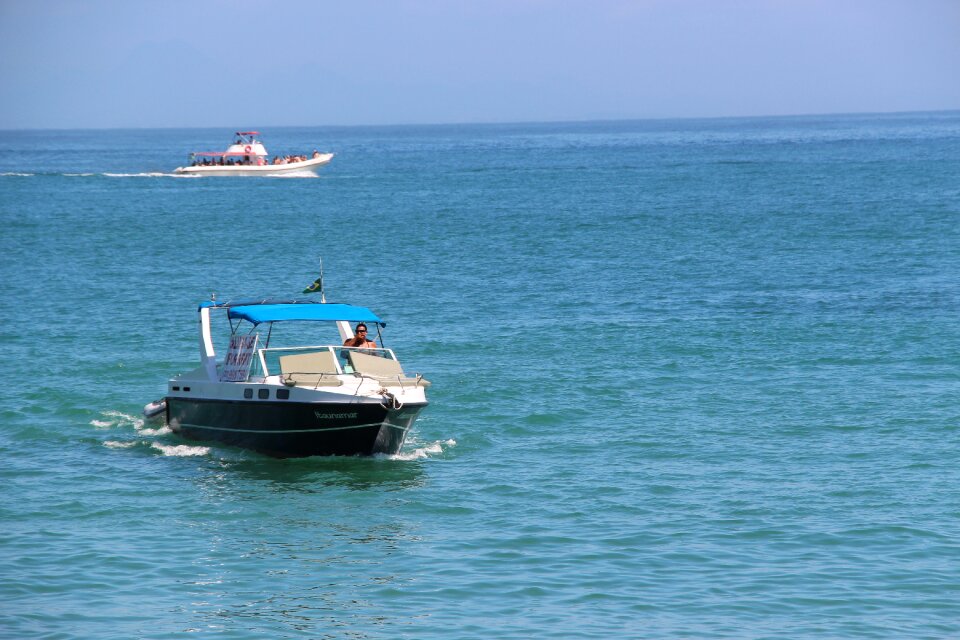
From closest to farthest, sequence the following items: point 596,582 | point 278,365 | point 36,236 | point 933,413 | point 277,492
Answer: point 596,582 < point 277,492 < point 278,365 < point 933,413 < point 36,236

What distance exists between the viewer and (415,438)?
84.9 feet

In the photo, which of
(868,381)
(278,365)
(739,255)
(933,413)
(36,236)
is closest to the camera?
(278,365)

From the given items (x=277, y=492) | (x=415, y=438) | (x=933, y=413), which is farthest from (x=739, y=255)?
(x=277, y=492)

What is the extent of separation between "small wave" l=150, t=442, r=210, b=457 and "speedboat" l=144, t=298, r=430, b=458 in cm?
26

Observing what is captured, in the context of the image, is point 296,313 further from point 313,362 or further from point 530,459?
point 530,459

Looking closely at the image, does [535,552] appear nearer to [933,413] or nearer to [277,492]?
[277,492]

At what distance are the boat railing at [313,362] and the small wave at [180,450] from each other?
78.9 inches

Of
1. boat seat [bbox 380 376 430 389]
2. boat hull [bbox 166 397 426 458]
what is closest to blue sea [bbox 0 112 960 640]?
boat hull [bbox 166 397 426 458]

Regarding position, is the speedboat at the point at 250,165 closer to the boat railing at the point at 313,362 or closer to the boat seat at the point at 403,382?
the boat railing at the point at 313,362

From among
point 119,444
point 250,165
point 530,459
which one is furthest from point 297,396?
point 250,165

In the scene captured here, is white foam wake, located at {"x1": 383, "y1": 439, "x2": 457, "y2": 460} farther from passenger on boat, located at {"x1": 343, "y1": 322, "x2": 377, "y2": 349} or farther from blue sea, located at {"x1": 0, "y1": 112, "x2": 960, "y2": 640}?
passenger on boat, located at {"x1": 343, "y1": 322, "x2": 377, "y2": 349}

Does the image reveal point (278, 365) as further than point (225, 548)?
Yes

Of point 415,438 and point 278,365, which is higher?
point 278,365

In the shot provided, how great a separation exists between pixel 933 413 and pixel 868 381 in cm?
358
